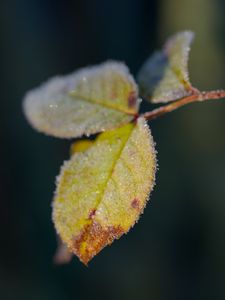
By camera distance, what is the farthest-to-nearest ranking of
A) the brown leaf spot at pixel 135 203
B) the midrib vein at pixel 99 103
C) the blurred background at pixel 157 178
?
the blurred background at pixel 157 178 → the midrib vein at pixel 99 103 → the brown leaf spot at pixel 135 203

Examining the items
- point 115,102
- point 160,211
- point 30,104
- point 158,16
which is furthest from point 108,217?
point 158,16

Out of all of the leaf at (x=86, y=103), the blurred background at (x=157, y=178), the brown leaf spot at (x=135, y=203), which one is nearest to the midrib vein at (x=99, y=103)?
the leaf at (x=86, y=103)

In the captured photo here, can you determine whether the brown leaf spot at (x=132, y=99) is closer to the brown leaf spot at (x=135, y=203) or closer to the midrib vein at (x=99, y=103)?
the midrib vein at (x=99, y=103)

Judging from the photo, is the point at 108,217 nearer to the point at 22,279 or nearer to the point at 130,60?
the point at 22,279

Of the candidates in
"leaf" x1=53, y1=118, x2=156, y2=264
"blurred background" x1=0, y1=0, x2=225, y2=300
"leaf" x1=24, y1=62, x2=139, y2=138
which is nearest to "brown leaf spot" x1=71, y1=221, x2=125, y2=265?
"leaf" x1=53, y1=118, x2=156, y2=264

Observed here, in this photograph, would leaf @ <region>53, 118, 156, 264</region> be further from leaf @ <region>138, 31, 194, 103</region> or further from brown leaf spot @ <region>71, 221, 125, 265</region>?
leaf @ <region>138, 31, 194, 103</region>

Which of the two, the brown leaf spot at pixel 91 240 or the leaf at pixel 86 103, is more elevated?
→ the leaf at pixel 86 103
